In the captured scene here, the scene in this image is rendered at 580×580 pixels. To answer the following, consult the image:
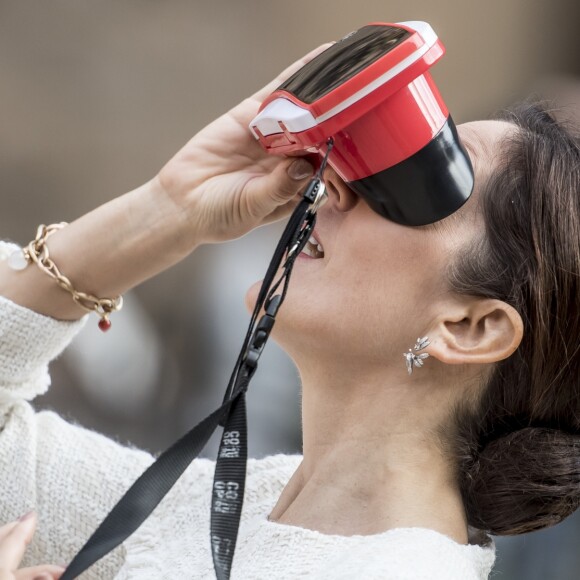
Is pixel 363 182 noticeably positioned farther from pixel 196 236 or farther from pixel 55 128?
pixel 55 128

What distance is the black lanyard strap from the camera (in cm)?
118

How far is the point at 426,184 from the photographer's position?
1378 mm

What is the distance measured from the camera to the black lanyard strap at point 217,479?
1.18 meters

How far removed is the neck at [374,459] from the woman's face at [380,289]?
0.16 ft

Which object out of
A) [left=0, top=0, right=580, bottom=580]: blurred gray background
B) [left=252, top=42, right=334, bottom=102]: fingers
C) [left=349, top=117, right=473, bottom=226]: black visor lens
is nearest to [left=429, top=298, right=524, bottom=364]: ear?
[left=349, top=117, right=473, bottom=226]: black visor lens

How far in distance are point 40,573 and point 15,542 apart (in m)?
0.06

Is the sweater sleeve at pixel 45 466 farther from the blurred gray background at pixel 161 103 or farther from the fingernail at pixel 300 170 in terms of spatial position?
the blurred gray background at pixel 161 103

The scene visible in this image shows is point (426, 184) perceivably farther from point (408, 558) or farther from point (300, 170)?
point (408, 558)

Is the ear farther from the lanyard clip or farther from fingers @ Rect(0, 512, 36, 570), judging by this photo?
fingers @ Rect(0, 512, 36, 570)

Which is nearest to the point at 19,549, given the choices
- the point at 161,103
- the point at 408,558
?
the point at 408,558

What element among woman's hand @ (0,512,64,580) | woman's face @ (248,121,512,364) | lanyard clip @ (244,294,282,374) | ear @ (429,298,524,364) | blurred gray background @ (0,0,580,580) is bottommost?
blurred gray background @ (0,0,580,580)

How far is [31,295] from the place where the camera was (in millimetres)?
1626

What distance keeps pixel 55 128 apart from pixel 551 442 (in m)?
3.20

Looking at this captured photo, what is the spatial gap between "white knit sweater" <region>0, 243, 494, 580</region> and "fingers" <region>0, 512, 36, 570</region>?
0.24 m
